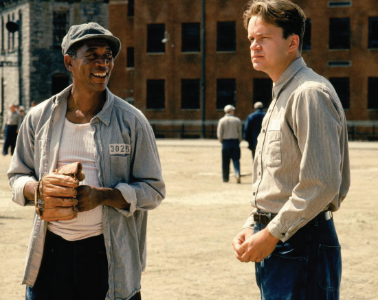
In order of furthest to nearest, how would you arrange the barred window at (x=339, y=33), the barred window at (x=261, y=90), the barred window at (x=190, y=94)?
the barred window at (x=190, y=94), the barred window at (x=261, y=90), the barred window at (x=339, y=33)

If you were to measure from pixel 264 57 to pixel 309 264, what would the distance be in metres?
0.95

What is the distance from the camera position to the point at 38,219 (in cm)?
353

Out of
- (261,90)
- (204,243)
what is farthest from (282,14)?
(261,90)

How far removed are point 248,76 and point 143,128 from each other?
39.2 m

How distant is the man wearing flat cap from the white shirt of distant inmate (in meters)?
0.61

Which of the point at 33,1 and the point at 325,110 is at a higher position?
the point at 33,1

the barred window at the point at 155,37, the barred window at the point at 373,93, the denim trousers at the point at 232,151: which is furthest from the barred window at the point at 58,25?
the denim trousers at the point at 232,151

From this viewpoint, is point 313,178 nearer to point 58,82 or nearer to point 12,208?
point 12,208

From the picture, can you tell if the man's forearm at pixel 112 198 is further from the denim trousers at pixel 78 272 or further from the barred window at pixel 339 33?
the barred window at pixel 339 33

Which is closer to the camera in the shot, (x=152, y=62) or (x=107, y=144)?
(x=107, y=144)

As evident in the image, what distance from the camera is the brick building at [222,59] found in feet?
135

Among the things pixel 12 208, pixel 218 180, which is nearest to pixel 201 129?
pixel 218 180

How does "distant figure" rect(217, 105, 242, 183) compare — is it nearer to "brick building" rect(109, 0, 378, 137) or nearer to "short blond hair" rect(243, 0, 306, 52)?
"short blond hair" rect(243, 0, 306, 52)

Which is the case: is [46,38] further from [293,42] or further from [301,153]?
[301,153]
